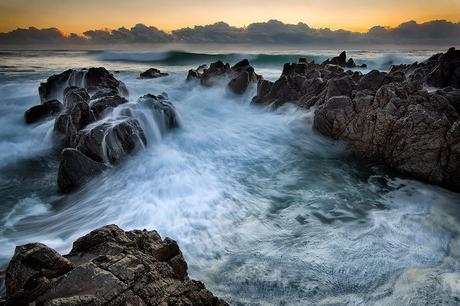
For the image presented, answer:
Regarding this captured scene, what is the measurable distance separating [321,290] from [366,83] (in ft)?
29.0

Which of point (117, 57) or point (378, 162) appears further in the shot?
point (117, 57)

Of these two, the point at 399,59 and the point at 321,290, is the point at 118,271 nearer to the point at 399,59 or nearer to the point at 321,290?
the point at 321,290

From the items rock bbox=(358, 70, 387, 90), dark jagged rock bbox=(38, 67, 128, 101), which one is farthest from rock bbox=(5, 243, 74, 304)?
dark jagged rock bbox=(38, 67, 128, 101)

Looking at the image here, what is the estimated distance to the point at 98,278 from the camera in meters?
3.00

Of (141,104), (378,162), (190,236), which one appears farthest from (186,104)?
(190,236)

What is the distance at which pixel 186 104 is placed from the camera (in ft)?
55.2

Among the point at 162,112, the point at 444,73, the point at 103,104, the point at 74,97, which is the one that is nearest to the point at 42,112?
the point at 74,97

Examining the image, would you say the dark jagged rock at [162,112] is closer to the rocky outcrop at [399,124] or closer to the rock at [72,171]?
the rock at [72,171]

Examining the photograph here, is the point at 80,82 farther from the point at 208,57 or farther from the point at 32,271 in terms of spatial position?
the point at 208,57

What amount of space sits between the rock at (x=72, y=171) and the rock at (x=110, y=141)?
58 centimetres

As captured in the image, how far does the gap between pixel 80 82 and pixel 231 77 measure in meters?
7.48

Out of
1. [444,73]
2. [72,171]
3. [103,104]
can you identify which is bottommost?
[72,171]

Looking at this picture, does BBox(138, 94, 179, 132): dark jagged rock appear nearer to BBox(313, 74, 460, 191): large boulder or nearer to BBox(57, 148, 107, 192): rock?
BBox(57, 148, 107, 192): rock

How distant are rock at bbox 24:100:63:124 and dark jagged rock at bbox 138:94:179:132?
3401 mm
